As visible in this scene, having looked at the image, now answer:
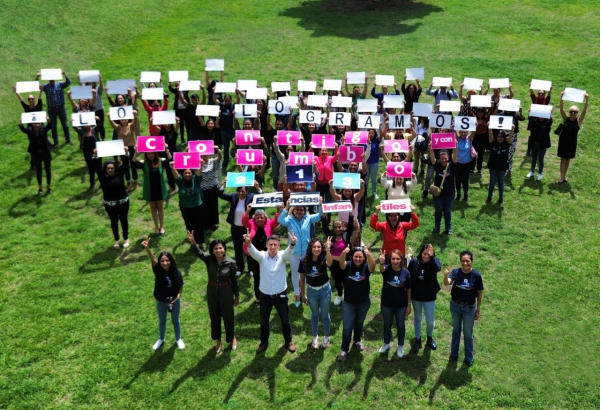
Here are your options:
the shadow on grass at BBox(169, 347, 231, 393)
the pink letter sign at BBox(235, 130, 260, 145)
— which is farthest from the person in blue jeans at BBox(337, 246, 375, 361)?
the pink letter sign at BBox(235, 130, 260, 145)

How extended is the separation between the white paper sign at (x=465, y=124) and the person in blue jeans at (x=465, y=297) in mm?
6033

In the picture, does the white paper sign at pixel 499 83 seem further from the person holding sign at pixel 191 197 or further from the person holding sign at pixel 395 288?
the person holding sign at pixel 395 288

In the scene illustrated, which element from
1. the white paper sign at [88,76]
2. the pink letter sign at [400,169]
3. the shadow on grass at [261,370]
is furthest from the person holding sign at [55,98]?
the shadow on grass at [261,370]

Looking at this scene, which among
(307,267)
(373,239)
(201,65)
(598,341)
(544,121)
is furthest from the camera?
(201,65)

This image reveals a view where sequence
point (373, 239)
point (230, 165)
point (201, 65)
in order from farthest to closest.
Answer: point (201, 65) < point (230, 165) < point (373, 239)

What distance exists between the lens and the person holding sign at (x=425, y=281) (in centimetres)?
984

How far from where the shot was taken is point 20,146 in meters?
19.5

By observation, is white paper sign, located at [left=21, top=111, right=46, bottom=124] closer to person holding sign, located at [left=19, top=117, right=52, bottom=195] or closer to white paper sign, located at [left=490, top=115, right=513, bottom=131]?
person holding sign, located at [left=19, top=117, right=52, bottom=195]

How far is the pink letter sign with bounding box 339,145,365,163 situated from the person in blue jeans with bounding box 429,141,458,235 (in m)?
1.86

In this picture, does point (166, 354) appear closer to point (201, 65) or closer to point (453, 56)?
point (201, 65)

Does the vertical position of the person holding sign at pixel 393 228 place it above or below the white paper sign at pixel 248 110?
below

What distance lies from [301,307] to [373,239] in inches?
128

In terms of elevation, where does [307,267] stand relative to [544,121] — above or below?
below

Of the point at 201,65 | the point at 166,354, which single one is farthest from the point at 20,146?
the point at 166,354
